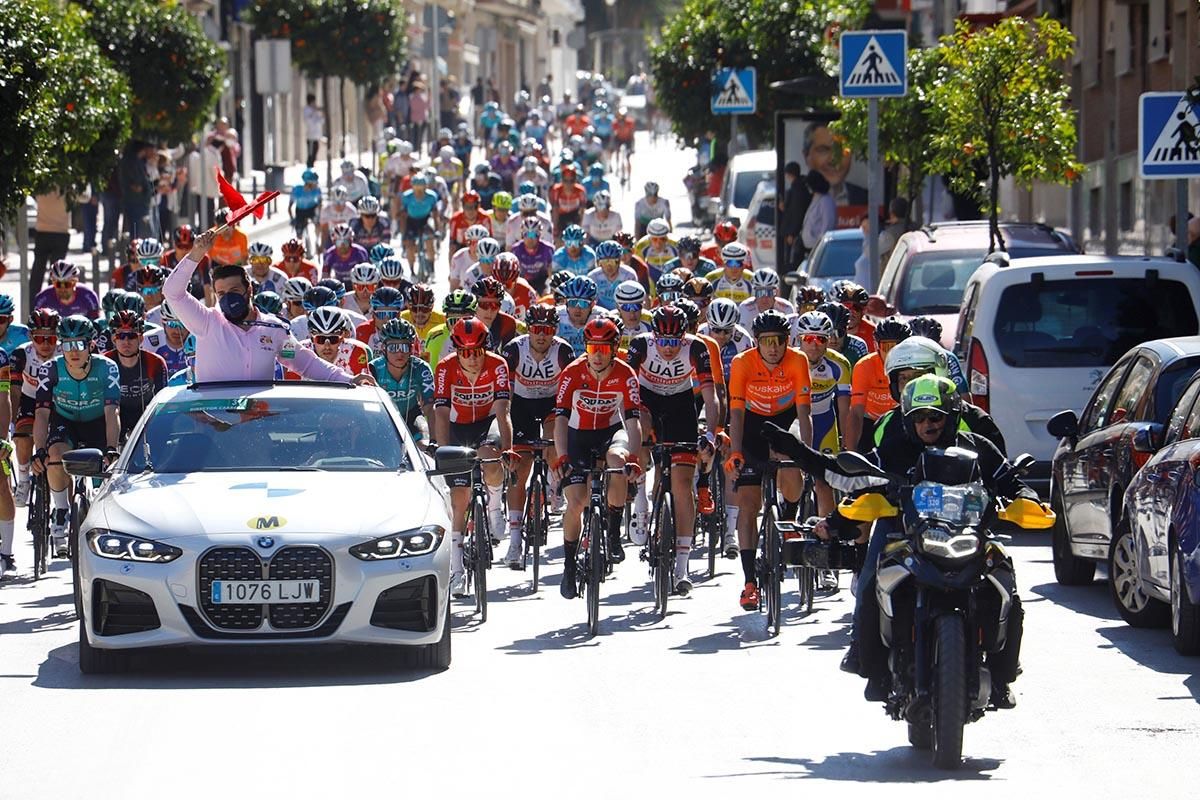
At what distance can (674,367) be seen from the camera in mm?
15312

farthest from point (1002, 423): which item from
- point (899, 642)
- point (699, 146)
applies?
point (699, 146)

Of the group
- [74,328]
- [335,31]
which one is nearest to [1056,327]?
[74,328]

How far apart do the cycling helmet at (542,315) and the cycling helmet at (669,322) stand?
1.08 m

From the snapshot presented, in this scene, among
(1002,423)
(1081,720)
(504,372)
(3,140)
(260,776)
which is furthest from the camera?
(3,140)

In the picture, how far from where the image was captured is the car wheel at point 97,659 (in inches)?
453

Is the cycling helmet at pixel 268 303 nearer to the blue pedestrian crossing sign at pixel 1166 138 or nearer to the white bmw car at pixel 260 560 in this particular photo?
the white bmw car at pixel 260 560

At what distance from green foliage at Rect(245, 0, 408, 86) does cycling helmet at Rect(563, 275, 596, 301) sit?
130 feet

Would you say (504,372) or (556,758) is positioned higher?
(504,372)

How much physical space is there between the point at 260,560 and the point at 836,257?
16.3 metres

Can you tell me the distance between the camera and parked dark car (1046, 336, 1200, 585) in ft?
45.4

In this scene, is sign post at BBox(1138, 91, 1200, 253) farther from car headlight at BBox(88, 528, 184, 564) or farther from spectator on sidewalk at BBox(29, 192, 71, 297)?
spectator on sidewalk at BBox(29, 192, 71, 297)

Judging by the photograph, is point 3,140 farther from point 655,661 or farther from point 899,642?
point 899,642

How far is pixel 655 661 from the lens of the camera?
1233cm

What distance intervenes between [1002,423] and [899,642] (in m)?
8.36
